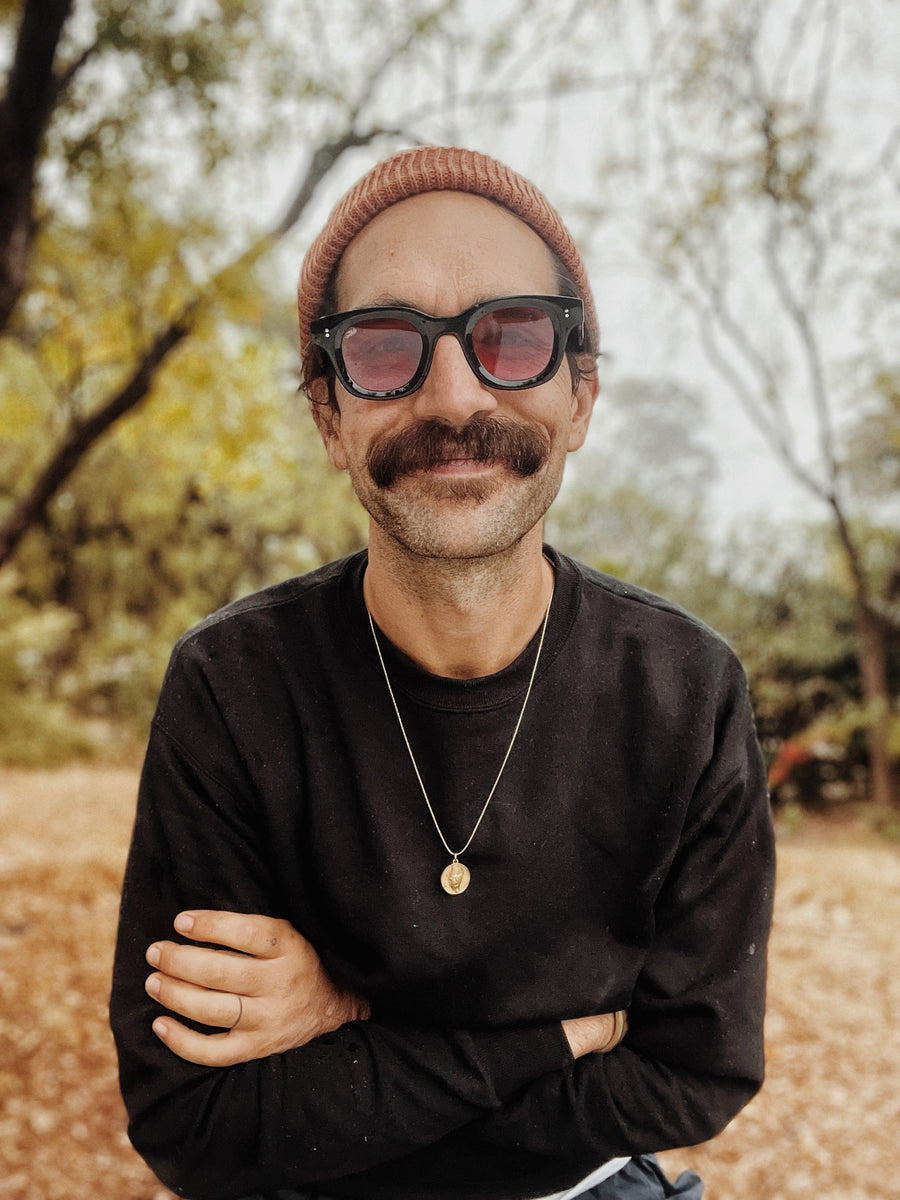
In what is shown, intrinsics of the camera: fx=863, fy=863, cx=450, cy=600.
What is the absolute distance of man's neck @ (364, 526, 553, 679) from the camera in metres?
1.56

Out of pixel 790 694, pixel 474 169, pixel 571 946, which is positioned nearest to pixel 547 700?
pixel 571 946

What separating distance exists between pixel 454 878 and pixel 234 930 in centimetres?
39

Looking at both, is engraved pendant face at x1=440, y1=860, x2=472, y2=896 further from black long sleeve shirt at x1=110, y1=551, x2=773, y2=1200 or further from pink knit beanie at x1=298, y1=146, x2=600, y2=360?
pink knit beanie at x1=298, y1=146, x2=600, y2=360

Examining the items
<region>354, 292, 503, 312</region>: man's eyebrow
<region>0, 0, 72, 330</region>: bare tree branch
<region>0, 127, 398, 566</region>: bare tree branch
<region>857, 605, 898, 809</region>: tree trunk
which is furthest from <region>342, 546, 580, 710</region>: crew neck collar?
<region>857, 605, 898, 809</region>: tree trunk

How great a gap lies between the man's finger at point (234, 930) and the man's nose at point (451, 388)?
93cm

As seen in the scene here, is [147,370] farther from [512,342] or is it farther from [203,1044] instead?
[203,1044]

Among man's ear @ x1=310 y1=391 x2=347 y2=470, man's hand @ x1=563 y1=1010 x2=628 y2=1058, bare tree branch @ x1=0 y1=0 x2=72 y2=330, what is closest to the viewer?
man's hand @ x1=563 y1=1010 x2=628 y2=1058

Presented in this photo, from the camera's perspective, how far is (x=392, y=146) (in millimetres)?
5238

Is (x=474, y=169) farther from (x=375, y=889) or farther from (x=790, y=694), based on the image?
(x=790, y=694)

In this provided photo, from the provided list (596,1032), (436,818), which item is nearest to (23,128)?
(436,818)

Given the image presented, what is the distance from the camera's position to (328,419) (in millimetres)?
1802

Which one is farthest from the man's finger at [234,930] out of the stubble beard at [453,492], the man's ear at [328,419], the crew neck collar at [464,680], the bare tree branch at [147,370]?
the bare tree branch at [147,370]

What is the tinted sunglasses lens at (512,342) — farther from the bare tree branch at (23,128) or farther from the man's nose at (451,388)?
the bare tree branch at (23,128)

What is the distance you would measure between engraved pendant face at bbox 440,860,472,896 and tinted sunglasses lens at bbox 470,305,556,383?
0.87 meters
